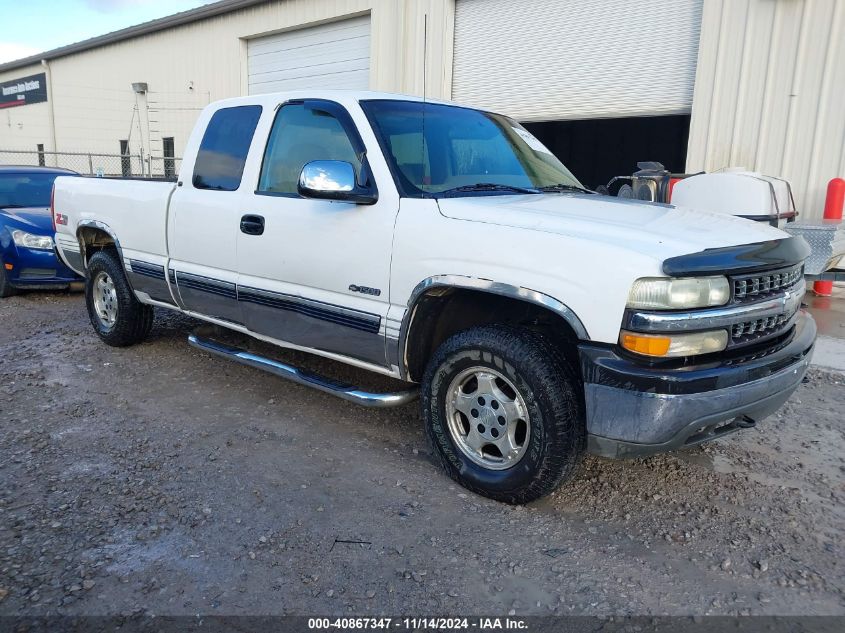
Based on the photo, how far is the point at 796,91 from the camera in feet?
28.5

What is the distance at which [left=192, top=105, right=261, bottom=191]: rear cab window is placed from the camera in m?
4.55

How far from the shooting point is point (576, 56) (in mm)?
10891

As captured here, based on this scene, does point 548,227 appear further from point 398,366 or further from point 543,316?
point 398,366

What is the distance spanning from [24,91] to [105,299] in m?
25.2

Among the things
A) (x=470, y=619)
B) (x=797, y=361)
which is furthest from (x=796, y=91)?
(x=470, y=619)

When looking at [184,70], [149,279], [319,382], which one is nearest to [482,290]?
[319,382]

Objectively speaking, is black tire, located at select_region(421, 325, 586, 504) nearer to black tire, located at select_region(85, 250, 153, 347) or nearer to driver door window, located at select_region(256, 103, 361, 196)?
driver door window, located at select_region(256, 103, 361, 196)

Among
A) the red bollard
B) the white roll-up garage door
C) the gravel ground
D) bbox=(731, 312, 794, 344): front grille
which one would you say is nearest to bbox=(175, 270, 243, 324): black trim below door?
the gravel ground

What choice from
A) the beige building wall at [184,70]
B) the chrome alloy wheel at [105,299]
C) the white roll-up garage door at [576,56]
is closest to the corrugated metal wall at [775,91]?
the white roll-up garage door at [576,56]

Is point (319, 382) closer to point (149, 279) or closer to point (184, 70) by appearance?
point (149, 279)

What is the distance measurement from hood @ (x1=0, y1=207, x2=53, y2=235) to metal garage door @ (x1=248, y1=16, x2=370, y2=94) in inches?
289

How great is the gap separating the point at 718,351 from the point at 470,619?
1488 millimetres

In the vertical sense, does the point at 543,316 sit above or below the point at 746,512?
above

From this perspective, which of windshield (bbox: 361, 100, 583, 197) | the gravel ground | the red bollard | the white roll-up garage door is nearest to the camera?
the gravel ground
